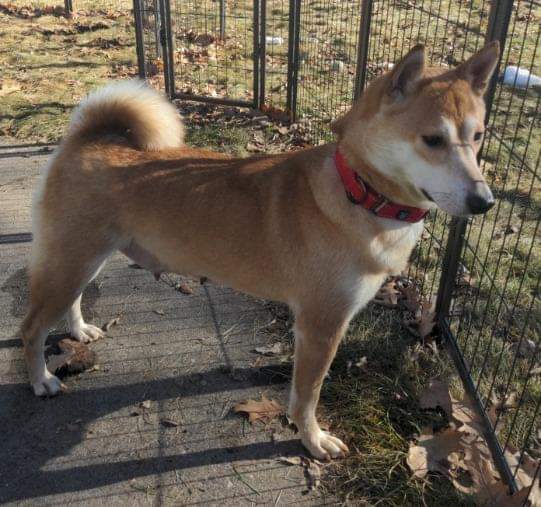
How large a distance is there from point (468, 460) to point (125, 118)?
233 centimetres

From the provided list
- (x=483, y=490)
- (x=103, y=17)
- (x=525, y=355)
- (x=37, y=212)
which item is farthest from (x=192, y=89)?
(x=483, y=490)

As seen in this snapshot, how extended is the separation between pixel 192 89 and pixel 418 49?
5399 millimetres

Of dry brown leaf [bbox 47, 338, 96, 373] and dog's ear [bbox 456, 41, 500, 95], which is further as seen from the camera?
dry brown leaf [bbox 47, 338, 96, 373]

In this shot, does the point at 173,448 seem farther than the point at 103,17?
No

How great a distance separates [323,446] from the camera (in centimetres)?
272

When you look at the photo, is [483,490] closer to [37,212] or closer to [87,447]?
[87,447]

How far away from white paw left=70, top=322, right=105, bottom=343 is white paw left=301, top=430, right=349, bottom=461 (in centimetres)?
140

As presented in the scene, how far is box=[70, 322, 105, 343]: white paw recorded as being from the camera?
3.37 metres

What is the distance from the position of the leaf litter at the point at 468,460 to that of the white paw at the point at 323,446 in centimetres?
32

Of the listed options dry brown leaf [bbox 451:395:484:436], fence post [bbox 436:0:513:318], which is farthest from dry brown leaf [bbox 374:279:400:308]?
dry brown leaf [bbox 451:395:484:436]

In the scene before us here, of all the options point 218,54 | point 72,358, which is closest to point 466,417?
point 72,358

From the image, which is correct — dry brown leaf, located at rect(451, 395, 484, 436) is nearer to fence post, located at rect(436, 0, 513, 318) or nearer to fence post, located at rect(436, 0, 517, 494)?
fence post, located at rect(436, 0, 517, 494)

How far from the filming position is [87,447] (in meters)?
2.74

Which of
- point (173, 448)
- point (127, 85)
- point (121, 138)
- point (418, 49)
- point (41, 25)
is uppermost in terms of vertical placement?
point (418, 49)
